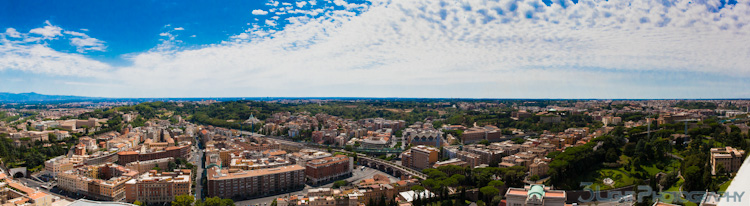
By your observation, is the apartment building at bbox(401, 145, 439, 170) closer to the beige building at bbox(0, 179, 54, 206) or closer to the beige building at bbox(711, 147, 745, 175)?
the beige building at bbox(711, 147, 745, 175)

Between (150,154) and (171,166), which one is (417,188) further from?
(150,154)

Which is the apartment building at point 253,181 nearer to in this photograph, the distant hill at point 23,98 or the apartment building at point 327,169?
the apartment building at point 327,169

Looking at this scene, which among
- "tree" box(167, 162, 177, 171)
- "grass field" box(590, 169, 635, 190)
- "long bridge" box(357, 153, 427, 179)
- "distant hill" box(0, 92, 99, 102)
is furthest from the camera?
"distant hill" box(0, 92, 99, 102)

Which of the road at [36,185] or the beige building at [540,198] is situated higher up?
the beige building at [540,198]

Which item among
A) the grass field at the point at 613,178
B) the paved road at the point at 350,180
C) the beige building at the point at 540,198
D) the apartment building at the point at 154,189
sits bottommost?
the paved road at the point at 350,180

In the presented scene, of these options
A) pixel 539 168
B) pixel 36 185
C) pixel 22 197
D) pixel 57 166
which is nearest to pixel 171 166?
pixel 57 166

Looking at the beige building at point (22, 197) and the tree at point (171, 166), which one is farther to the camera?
the tree at point (171, 166)

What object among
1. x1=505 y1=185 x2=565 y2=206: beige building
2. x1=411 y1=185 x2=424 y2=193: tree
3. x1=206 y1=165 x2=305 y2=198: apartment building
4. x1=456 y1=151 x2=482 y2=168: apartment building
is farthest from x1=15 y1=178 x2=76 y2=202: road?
x1=456 y1=151 x2=482 y2=168: apartment building

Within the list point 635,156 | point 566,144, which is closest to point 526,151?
point 566,144

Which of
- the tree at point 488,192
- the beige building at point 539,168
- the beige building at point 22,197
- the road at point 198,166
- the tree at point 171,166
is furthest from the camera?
the tree at point 171,166

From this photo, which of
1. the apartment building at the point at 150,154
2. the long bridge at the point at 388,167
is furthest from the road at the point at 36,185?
the long bridge at the point at 388,167

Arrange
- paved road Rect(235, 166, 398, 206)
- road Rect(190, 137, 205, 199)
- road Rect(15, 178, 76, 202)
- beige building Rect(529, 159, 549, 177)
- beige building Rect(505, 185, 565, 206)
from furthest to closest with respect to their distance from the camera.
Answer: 1. beige building Rect(529, 159, 549, 177)
2. road Rect(190, 137, 205, 199)
3. road Rect(15, 178, 76, 202)
4. paved road Rect(235, 166, 398, 206)
5. beige building Rect(505, 185, 565, 206)

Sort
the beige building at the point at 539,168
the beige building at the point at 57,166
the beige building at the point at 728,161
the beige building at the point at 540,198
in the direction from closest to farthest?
1. the beige building at the point at 540,198
2. the beige building at the point at 728,161
3. the beige building at the point at 539,168
4. the beige building at the point at 57,166
